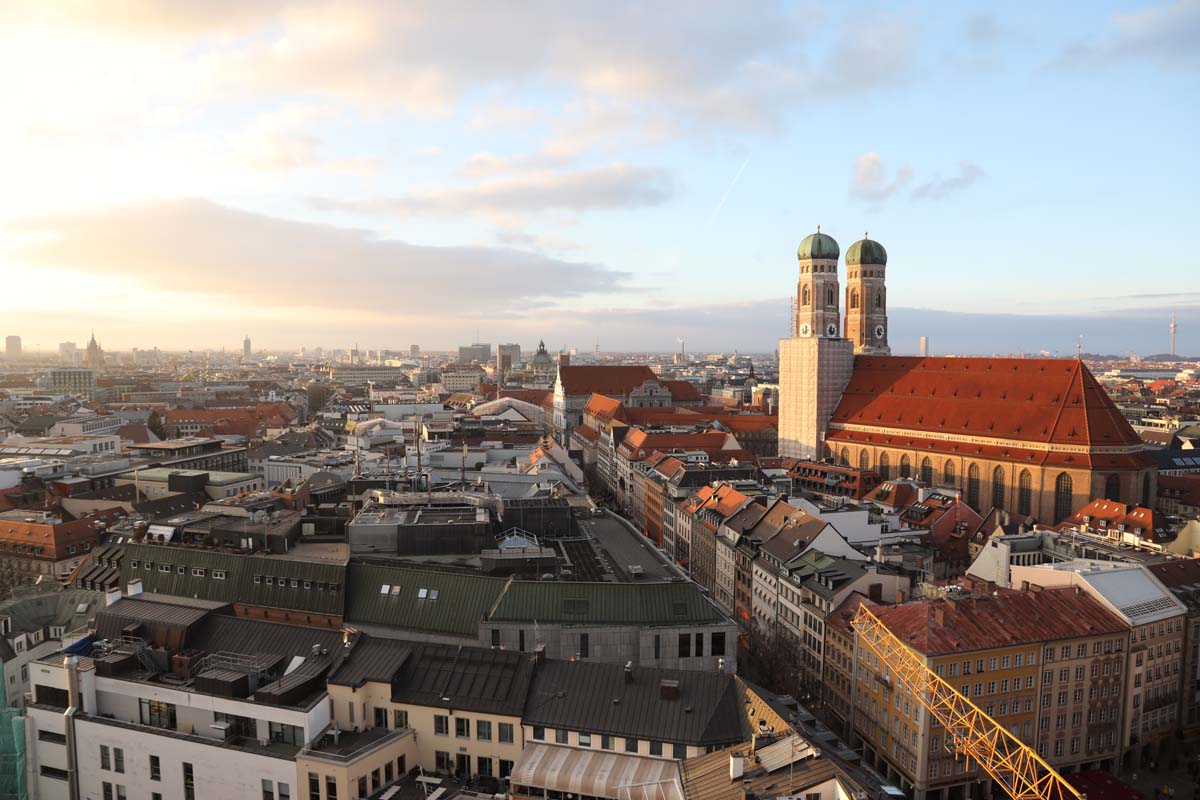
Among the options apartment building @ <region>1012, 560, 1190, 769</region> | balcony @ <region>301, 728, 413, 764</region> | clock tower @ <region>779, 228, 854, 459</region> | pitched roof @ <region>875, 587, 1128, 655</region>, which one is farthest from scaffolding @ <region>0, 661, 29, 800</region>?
clock tower @ <region>779, 228, 854, 459</region>

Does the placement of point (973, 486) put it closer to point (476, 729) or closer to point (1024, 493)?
point (1024, 493)

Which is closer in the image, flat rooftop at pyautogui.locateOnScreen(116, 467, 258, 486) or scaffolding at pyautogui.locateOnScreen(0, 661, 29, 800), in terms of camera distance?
scaffolding at pyautogui.locateOnScreen(0, 661, 29, 800)

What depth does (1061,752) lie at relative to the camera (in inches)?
2142

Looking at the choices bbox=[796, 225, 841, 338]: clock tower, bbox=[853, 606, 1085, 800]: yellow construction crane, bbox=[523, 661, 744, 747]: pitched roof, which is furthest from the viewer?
bbox=[796, 225, 841, 338]: clock tower

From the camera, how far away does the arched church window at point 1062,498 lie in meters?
101

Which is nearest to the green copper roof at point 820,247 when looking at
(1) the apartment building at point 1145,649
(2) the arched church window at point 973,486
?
(2) the arched church window at point 973,486

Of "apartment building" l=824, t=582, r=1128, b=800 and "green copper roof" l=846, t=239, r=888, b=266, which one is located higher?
"green copper roof" l=846, t=239, r=888, b=266

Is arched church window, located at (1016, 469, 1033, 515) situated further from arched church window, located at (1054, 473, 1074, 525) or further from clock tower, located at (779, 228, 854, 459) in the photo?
clock tower, located at (779, 228, 854, 459)

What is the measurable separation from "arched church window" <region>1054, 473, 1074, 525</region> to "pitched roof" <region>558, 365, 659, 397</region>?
97.0m

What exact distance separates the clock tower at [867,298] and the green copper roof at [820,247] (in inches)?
243

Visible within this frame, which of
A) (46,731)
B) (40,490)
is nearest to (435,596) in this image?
(46,731)

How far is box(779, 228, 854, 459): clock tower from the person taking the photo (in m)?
130

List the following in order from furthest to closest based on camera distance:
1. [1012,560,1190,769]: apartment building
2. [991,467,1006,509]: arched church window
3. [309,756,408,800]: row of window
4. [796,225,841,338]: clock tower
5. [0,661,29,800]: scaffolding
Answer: [796,225,841,338]: clock tower → [991,467,1006,509]: arched church window → [1012,560,1190,769]: apartment building → [0,661,29,800]: scaffolding → [309,756,408,800]: row of window

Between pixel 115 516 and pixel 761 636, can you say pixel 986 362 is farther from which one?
pixel 115 516
